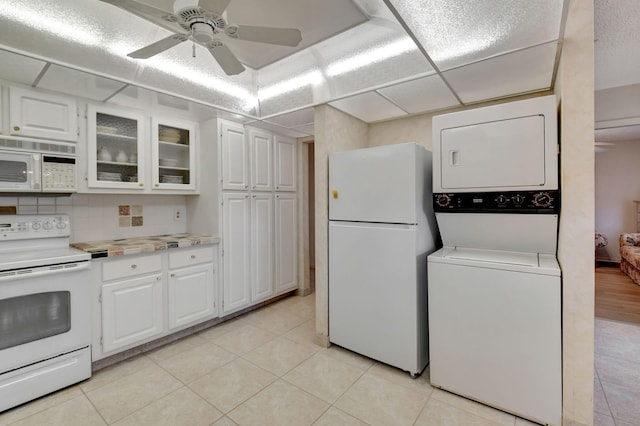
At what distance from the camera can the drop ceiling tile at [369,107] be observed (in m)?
2.43

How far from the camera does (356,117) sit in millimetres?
2955

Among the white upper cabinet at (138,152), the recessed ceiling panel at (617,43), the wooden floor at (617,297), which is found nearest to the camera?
the recessed ceiling panel at (617,43)

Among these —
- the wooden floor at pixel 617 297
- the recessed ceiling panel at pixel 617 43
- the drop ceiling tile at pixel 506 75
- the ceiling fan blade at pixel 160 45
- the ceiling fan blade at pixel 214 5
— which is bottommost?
the wooden floor at pixel 617 297

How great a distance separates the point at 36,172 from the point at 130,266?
3.04 feet

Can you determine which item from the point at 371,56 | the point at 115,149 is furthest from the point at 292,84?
the point at 115,149

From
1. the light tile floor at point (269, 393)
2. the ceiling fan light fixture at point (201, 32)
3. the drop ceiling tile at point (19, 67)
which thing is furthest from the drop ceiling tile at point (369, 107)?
the light tile floor at point (269, 393)

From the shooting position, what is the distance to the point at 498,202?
6.28 feet

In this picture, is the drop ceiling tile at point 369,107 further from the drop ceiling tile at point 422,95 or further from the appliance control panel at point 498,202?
the appliance control panel at point 498,202

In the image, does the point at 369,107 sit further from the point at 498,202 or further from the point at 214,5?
the point at 214,5

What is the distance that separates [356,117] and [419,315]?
6.25ft

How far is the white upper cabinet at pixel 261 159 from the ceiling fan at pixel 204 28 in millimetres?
1661

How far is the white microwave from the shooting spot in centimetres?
205

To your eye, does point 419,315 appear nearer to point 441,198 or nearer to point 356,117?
point 441,198

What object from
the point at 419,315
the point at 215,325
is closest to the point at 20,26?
the point at 215,325
